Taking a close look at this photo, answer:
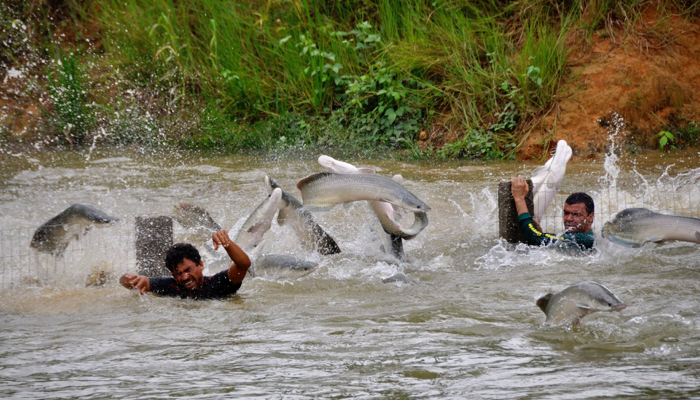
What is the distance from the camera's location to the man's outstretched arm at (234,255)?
4.96m

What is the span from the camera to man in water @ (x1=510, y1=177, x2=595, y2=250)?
604 cm

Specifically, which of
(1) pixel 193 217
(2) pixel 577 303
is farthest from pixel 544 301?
(1) pixel 193 217

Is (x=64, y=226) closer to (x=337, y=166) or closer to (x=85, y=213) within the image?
(x=85, y=213)

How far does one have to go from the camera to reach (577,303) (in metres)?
4.21

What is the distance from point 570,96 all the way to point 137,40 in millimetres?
6948

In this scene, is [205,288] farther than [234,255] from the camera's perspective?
Yes

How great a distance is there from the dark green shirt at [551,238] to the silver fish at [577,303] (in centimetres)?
166

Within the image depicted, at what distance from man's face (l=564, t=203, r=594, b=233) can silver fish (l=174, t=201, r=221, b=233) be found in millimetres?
2857

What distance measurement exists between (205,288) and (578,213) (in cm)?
296

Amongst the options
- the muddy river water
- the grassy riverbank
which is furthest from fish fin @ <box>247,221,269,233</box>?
the grassy riverbank

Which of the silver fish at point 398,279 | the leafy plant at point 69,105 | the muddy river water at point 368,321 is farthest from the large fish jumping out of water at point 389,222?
the leafy plant at point 69,105

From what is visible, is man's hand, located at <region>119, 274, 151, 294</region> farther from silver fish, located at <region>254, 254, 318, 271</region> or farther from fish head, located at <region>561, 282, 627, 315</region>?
fish head, located at <region>561, 282, 627, 315</region>

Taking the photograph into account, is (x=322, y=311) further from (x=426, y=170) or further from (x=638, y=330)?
(x=426, y=170)

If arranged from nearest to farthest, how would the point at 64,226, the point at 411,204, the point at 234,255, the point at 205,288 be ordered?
1. the point at 234,255
2. the point at 205,288
3. the point at 411,204
4. the point at 64,226
